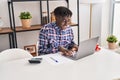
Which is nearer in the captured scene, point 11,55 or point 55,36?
point 11,55

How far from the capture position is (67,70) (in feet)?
4.24

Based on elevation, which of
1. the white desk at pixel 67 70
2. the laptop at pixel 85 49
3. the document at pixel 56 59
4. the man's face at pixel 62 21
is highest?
the man's face at pixel 62 21

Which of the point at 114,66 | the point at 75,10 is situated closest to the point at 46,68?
the point at 114,66

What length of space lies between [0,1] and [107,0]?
7.39ft

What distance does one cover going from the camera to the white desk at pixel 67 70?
1.18 meters

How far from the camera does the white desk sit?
1.18 metres

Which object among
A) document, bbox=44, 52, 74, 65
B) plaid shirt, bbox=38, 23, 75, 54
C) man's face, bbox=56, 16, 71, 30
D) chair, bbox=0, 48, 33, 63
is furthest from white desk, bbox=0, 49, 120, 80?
man's face, bbox=56, 16, 71, 30

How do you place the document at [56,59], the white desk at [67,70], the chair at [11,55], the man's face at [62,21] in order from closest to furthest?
the white desk at [67,70], the document at [56,59], the chair at [11,55], the man's face at [62,21]

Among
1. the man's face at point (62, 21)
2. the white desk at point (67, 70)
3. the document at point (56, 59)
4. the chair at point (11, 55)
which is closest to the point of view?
the white desk at point (67, 70)

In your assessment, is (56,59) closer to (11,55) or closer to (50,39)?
(50,39)

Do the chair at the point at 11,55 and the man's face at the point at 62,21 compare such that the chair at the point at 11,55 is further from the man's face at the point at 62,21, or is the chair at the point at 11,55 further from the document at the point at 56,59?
the man's face at the point at 62,21

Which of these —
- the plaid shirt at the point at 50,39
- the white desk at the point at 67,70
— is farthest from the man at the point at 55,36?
the white desk at the point at 67,70

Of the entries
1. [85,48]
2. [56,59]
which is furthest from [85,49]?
[56,59]

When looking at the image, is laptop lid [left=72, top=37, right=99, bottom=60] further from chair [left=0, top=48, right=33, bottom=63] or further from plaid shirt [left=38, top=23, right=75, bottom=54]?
chair [left=0, top=48, right=33, bottom=63]
